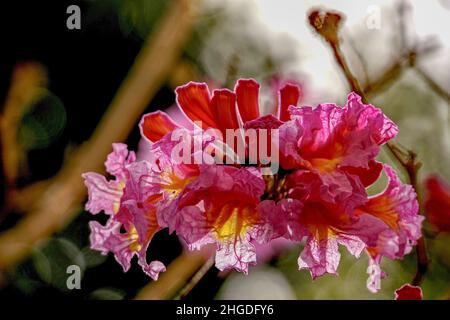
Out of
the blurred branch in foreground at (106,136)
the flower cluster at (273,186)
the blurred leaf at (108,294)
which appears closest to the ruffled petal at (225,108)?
the flower cluster at (273,186)

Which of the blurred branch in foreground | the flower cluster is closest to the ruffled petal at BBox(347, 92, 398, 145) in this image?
the flower cluster

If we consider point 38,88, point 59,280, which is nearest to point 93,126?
point 38,88

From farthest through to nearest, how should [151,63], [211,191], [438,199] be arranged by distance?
[151,63] < [438,199] < [211,191]

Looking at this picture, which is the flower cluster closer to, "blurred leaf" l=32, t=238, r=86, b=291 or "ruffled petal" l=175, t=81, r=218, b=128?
"ruffled petal" l=175, t=81, r=218, b=128

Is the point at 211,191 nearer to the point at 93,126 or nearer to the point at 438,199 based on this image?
the point at 438,199

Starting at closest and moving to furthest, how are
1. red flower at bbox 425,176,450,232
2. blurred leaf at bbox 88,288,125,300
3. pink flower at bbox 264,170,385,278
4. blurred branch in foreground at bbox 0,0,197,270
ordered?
pink flower at bbox 264,170,385,278, red flower at bbox 425,176,450,232, blurred branch in foreground at bbox 0,0,197,270, blurred leaf at bbox 88,288,125,300

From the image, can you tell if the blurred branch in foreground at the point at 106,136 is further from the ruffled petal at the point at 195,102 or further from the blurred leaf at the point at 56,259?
the ruffled petal at the point at 195,102
